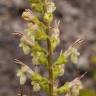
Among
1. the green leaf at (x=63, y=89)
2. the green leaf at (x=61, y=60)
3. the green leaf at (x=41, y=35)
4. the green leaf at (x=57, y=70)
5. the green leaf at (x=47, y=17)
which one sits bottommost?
the green leaf at (x=63, y=89)

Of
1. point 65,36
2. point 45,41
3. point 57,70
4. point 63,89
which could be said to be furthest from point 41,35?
point 65,36

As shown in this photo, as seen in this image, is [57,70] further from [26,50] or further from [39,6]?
[39,6]

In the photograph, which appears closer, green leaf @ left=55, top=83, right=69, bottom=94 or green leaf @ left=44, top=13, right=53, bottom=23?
green leaf @ left=44, top=13, right=53, bottom=23

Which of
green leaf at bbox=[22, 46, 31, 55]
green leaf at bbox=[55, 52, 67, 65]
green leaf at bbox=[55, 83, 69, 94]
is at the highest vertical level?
green leaf at bbox=[22, 46, 31, 55]

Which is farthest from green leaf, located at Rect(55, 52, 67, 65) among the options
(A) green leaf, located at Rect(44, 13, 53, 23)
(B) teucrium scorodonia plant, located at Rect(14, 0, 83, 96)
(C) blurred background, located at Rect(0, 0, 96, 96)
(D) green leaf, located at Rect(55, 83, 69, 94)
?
(C) blurred background, located at Rect(0, 0, 96, 96)

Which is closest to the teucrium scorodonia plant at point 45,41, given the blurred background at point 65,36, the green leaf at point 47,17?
the green leaf at point 47,17

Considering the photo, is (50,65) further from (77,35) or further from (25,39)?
(77,35)

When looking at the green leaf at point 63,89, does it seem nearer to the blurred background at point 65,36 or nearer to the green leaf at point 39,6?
the green leaf at point 39,6

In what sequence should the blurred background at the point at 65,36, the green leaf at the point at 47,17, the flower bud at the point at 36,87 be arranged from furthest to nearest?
the blurred background at the point at 65,36, the flower bud at the point at 36,87, the green leaf at the point at 47,17

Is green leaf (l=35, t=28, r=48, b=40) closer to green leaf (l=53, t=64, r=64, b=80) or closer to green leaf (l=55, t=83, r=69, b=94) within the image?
green leaf (l=53, t=64, r=64, b=80)
